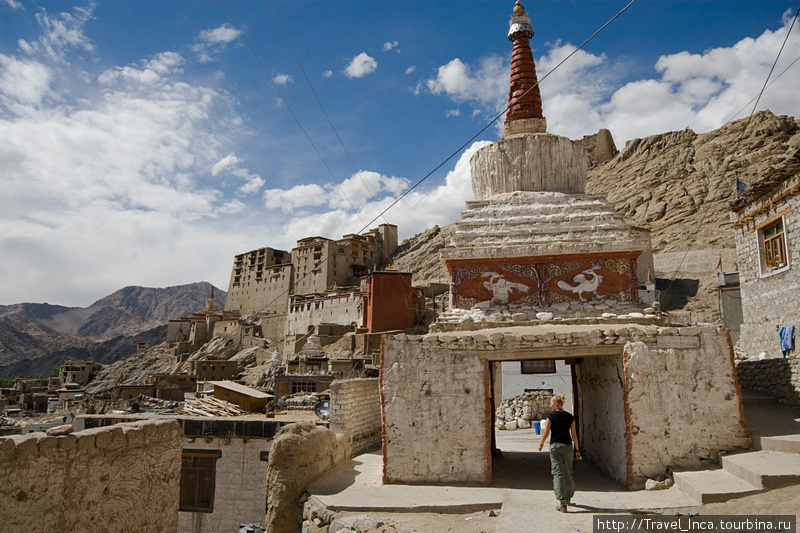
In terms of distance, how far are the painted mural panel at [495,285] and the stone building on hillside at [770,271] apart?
4.89 meters

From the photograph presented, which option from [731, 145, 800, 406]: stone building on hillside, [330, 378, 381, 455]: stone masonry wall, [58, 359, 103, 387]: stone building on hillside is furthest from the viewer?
[58, 359, 103, 387]: stone building on hillside

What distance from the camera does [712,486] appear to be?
6711 mm

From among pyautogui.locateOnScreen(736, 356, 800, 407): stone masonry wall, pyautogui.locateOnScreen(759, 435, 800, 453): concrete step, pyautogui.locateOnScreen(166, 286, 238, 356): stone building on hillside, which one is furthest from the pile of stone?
pyautogui.locateOnScreen(166, 286, 238, 356): stone building on hillside

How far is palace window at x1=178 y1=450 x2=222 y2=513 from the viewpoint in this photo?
41.7ft

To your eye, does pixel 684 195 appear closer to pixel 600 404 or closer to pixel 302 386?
pixel 302 386

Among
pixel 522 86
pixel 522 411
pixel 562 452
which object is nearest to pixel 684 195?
pixel 522 411

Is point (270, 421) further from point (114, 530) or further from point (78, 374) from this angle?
point (78, 374)

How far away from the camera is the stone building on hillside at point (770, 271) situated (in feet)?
36.0

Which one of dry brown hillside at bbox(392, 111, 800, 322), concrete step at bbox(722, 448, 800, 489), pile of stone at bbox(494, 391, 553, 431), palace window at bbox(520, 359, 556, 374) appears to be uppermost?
dry brown hillside at bbox(392, 111, 800, 322)

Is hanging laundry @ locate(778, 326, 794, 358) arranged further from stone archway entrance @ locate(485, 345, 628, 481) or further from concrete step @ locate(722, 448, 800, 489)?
concrete step @ locate(722, 448, 800, 489)

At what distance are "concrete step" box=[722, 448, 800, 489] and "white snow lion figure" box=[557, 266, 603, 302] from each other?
3.74 meters

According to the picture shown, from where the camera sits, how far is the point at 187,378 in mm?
39531

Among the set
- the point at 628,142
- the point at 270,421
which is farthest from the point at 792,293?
the point at 628,142

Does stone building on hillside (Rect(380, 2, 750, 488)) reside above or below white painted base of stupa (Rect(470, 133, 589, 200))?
below
